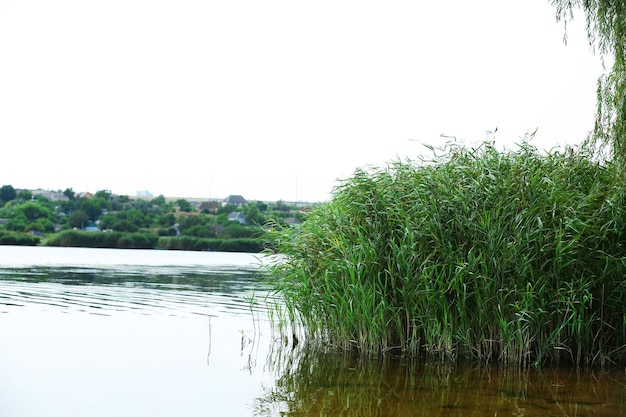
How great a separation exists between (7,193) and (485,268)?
74500mm

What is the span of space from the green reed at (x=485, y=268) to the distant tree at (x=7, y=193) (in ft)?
236

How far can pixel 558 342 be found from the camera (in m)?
9.80

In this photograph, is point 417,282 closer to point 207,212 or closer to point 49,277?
point 49,277

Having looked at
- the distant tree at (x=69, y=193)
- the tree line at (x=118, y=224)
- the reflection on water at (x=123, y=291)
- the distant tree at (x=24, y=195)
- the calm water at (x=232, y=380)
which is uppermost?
the distant tree at (x=69, y=193)

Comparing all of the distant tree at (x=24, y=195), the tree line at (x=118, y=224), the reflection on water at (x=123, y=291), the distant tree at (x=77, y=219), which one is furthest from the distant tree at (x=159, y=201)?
the reflection on water at (x=123, y=291)

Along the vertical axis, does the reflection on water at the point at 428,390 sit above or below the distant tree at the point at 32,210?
below

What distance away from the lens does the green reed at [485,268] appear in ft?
32.1

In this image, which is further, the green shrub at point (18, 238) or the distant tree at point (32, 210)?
the distant tree at point (32, 210)

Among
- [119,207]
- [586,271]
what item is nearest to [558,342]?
[586,271]

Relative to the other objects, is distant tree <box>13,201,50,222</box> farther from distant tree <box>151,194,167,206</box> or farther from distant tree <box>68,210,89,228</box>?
distant tree <box>151,194,167,206</box>

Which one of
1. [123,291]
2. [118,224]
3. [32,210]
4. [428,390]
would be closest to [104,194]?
[118,224]

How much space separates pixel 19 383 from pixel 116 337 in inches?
145

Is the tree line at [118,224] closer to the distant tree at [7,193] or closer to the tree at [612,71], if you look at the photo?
the distant tree at [7,193]

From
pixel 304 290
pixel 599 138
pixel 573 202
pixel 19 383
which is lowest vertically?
pixel 19 383
